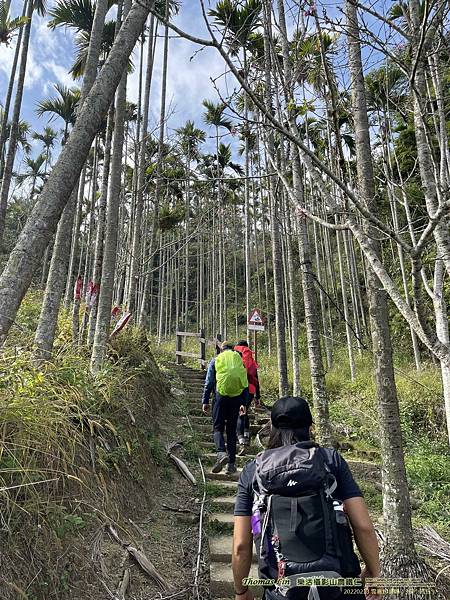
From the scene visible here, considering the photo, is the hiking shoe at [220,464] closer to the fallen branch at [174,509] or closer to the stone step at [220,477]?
the stone step at [220,477]

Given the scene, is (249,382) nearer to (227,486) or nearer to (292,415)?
(227,486)

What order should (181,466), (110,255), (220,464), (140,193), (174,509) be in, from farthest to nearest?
(140,193) < (110,255) < (220,464) < (181,466) < (174,509)

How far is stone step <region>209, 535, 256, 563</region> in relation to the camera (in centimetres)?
343

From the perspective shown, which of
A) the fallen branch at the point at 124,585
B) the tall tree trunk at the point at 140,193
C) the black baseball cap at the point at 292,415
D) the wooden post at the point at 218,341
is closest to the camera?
the black baseball cap at the point at 292,415

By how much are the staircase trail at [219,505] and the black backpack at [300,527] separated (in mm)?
1876

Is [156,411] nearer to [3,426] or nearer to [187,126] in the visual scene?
[3,426]

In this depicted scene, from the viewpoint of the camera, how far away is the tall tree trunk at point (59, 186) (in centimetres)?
268

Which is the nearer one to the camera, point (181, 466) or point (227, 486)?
point (227, 486)

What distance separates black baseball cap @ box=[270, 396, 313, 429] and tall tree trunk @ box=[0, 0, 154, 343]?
1.87 metres

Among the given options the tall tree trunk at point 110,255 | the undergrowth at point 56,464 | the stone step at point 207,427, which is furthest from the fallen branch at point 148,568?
the stone step at point 207,427

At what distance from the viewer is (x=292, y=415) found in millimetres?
1795

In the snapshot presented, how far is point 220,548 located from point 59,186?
334 cm

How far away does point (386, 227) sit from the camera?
7.45 ft

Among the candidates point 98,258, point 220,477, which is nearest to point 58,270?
point 98,258
